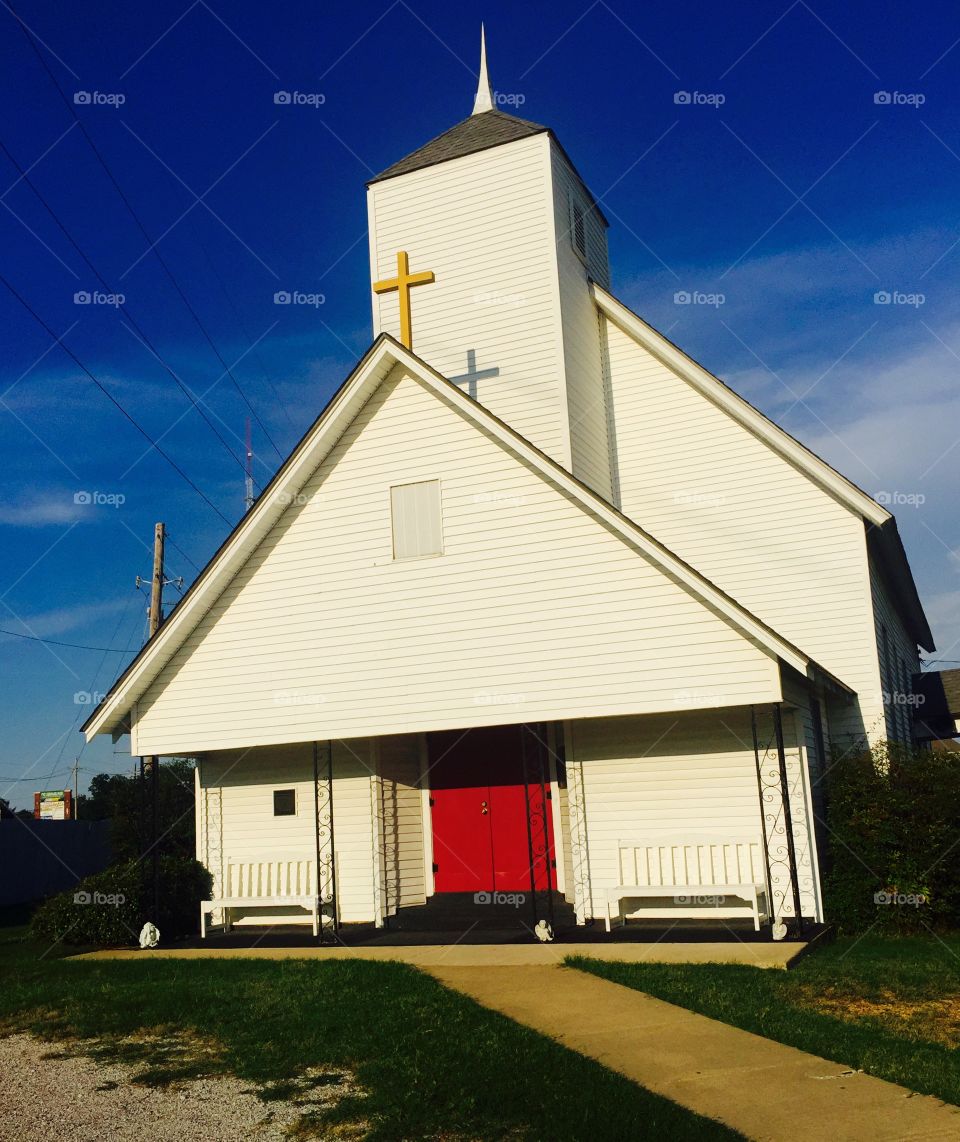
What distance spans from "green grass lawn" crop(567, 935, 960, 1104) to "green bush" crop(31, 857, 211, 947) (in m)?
7.09

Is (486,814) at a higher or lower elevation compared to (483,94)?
lower

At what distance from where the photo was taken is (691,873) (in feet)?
47.7

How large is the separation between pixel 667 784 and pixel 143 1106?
368 inches

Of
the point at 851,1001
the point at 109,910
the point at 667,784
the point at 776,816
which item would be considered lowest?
the point at 851,1001

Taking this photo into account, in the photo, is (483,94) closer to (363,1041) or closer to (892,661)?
(892,661)

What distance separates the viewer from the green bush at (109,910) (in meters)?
15.1

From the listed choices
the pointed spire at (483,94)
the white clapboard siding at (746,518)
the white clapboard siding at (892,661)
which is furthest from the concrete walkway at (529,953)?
the pointed spire at (483,94)

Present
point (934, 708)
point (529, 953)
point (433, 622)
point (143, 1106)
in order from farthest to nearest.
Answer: point (934, 708) → point (433, 622) → point (529, 953) → point (143, 1106)

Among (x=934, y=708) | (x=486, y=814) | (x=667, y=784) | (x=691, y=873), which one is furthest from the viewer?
(x=934, y=708)

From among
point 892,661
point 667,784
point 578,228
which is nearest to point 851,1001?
point 667,784

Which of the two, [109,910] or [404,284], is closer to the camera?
[109,910]

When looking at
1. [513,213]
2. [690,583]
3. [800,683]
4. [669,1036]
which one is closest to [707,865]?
[800,683]

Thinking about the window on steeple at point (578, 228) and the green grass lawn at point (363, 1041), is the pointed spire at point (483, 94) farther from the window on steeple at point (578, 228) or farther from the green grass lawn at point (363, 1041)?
the green grass lawn at point (363, 1041)

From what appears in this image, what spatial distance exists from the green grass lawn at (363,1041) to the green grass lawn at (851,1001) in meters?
1.72
